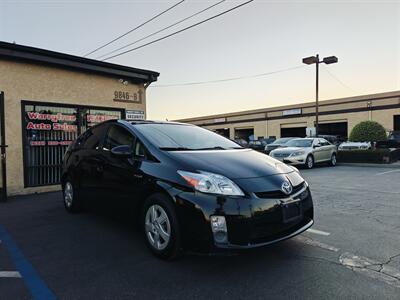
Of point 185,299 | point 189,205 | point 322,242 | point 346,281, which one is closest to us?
point 185,299

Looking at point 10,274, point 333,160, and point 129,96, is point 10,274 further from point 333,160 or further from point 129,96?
point 333,160

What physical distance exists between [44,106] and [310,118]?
3188 cm

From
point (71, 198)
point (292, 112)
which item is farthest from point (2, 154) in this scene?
point (292, 112)

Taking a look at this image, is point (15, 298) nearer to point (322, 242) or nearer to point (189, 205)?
point (189, 205)

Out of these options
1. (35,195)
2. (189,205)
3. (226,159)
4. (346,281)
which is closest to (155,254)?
(189,205)

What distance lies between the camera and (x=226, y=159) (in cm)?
354

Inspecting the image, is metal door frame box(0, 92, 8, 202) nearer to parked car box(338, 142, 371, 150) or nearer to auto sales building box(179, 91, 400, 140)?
parked car box(338, 142, 371, 150)

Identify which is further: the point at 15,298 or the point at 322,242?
the point at 322,242

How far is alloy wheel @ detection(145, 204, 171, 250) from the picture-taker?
3.24m

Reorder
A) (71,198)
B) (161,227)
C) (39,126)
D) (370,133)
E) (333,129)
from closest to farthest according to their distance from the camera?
(161,227)
(71,198)
(39,126)
(370,133)
(333,129)

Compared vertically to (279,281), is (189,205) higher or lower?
higher

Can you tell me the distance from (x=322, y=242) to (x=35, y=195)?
7.06 metres

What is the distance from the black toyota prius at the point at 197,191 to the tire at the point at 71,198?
1081 mm

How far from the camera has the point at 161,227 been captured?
3305 mm
